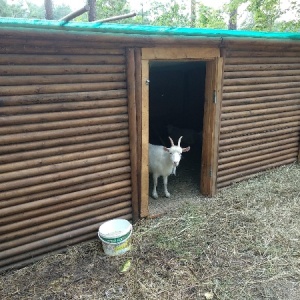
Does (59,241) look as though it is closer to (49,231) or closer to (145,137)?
(49,231)

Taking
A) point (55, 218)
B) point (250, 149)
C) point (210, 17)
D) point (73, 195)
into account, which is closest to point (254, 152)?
point (250, 149)

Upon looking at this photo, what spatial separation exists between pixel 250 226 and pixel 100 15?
794 inches

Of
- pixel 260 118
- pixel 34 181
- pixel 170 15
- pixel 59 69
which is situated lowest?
pixel 34 181

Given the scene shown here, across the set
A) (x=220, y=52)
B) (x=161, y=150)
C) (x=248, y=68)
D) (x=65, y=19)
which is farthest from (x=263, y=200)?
(x=65, y=19)

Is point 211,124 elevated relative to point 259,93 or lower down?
lower down

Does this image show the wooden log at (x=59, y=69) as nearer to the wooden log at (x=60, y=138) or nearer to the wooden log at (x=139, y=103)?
the wooden log at (x=139, y=103)

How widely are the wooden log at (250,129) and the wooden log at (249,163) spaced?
0.60 meters

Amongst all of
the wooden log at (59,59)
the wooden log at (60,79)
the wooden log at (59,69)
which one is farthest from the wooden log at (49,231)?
the wooden log at (59,59)

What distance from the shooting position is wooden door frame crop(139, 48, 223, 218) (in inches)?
178

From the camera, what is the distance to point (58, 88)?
3.86 meters

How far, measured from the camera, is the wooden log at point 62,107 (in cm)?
364

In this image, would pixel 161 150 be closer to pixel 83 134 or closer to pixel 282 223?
pixel 83 134

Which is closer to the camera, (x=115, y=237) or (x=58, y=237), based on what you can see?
(x=115, y=237)

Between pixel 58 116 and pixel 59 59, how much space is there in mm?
747
